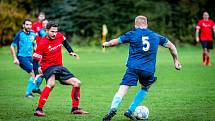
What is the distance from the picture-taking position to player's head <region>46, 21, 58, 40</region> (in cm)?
1156

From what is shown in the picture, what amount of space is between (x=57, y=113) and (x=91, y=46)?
31.7m

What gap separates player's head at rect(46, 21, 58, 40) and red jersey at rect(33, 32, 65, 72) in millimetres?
109

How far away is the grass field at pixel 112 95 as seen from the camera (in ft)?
37.2

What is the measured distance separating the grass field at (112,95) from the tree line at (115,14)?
2177 centimetres

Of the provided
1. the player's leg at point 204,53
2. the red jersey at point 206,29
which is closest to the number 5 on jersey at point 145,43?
the player's leg at point 204,53

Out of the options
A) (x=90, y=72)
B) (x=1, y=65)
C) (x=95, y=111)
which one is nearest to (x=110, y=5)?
(x=1, y=65)

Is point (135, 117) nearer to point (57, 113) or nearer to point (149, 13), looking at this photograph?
point (57, 113)

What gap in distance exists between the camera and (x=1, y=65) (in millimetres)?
26484

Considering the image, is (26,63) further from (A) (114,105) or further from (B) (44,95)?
(A) (114,105)

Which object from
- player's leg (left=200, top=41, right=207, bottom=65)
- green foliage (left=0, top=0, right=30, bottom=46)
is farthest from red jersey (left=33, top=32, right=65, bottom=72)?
green foliage (left=0, top=0, right=30, bottom=46)

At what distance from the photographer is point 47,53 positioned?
11742 millimetres

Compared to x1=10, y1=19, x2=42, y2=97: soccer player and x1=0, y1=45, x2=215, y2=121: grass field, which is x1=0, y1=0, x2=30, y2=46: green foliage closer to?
x1=0, y1=45, x2=215, y2=121: grass field

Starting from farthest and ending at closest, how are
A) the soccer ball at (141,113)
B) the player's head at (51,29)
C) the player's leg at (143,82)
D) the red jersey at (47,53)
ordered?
the red jersey at (47,53) → the player's head at (51,29) → the soccer ball at (141,113) → the player's leg at (143,82)

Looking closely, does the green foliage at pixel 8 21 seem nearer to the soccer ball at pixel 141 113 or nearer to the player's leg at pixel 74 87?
the player's leg at pixel 74 87
